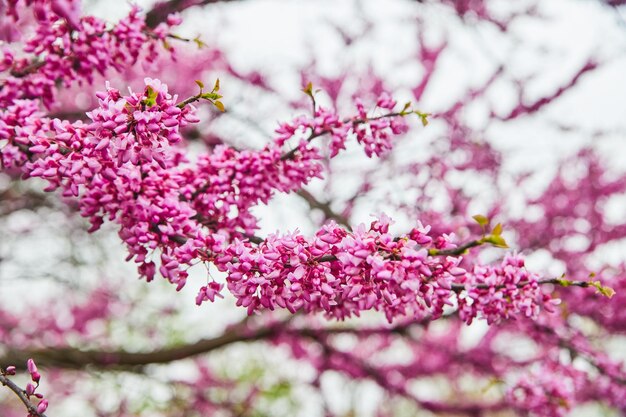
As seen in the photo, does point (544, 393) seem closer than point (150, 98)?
No

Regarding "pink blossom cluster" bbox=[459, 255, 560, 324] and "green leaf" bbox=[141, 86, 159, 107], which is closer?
"green leaf" bbox=[141, 86, 159, 107]

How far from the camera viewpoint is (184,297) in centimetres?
1105

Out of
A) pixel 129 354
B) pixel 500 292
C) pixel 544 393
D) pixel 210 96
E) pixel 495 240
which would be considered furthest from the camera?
pixel 129 354

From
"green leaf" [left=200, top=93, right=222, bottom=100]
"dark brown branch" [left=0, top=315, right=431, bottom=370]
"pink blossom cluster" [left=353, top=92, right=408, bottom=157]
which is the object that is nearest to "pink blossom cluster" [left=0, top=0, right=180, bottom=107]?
"green leaf" [left=200, top=93, right=222, bottom=100]

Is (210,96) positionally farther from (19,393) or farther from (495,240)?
(19,393)

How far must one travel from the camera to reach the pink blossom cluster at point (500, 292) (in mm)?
2156

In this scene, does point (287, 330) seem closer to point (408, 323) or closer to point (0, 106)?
point (408, 323)

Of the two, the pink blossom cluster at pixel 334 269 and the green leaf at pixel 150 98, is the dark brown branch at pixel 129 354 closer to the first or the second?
the pink blossom cluster at pixel 334 269

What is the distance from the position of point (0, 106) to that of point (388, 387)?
4.72 m

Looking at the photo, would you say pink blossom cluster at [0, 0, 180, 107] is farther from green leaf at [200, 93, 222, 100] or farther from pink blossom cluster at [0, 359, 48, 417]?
pink blossom cluster at [0, 359, 48, 417]

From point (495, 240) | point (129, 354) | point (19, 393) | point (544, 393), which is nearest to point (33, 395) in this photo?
point (19, 393)

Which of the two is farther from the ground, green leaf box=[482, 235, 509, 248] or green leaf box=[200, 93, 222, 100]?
green leaf box=[200, 93, 222, 100]

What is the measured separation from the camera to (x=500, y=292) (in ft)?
7.06

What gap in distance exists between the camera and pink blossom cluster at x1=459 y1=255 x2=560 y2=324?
2.16 m
